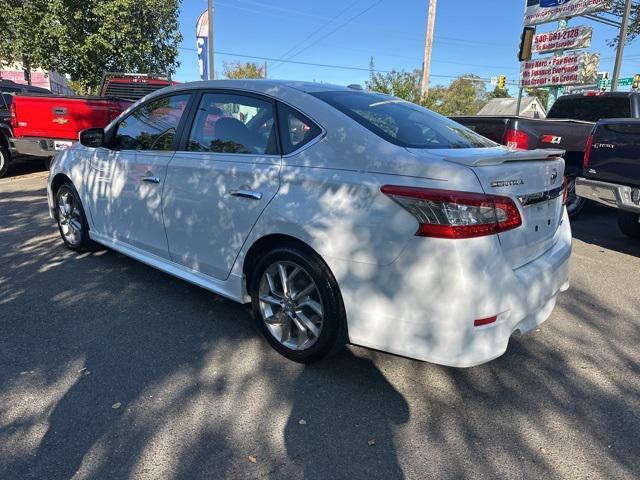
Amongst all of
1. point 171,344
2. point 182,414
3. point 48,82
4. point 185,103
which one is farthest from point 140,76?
point 48,82

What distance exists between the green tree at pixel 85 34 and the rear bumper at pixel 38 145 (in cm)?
737

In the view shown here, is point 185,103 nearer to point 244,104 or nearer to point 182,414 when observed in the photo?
point 244,104

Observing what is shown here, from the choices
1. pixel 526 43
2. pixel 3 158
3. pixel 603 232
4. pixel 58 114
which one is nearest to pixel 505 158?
pixel 603 232

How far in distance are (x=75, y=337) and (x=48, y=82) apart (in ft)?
130

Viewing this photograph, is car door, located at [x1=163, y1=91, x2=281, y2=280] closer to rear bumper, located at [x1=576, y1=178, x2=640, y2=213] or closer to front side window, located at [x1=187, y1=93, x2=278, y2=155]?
front side window, located at [x1=187, y1=93, x2=278, y2=155]

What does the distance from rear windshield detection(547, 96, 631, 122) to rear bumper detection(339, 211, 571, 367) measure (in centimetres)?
686

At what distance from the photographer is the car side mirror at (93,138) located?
4605mm

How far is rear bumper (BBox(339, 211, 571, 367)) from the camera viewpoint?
2.42 meters

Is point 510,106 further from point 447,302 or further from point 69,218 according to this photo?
point 447,302

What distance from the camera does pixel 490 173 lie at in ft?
8.20

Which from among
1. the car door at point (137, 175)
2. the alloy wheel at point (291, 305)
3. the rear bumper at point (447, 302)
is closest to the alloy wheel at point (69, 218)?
the car door at point (137, 175)

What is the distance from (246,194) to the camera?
10.4ft

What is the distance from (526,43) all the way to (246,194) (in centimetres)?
1298

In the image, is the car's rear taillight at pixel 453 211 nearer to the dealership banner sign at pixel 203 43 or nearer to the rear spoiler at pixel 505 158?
the rear spoiler at pixel 505 158
